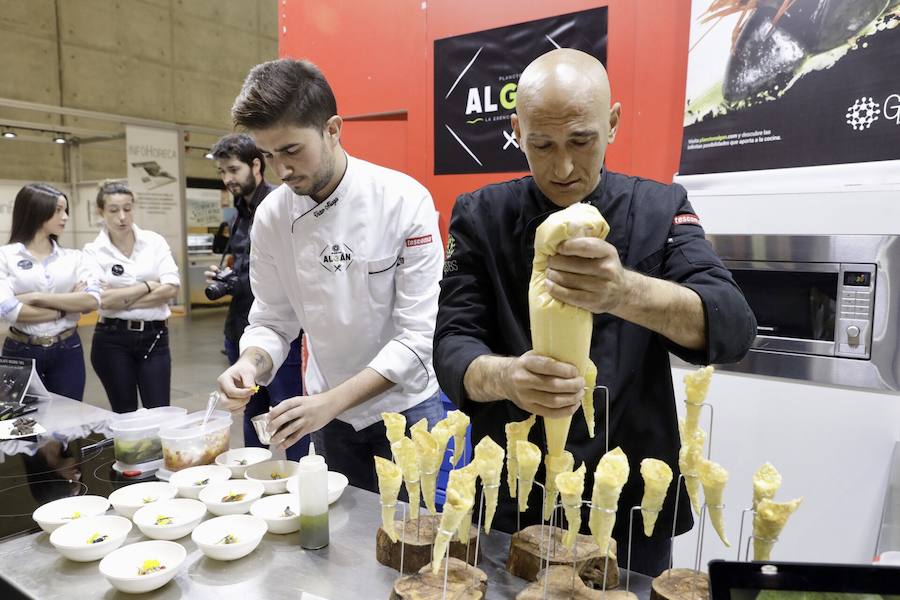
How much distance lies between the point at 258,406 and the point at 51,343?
1.33 m

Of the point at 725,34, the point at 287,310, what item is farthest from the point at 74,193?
the point at 725,34

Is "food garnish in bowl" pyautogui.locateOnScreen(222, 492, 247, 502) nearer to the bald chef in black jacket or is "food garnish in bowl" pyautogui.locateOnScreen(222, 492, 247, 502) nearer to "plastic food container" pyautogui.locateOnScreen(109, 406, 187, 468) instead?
"plastic food container" pyautogui.locateOnScreen(109, 406, 187, 468)

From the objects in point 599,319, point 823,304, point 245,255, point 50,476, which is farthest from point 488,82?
point 50,476

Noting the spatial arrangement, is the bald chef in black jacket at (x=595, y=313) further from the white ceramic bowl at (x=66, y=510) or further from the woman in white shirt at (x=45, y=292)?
the woman in white shirt at (x=45, y=292)

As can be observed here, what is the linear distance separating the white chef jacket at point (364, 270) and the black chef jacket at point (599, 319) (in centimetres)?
46

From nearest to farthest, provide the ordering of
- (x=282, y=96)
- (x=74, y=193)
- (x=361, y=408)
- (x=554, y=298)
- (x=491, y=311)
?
(x=554, y=298) → (x=491, y=311) → (x=282, y=96) → (x=361, y=408) → (x=74, y=193)

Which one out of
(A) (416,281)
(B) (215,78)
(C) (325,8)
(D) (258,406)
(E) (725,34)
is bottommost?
(D) (258,406)

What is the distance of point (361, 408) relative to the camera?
1907 mm

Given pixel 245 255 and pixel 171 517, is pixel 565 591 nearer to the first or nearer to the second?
pixel 171 517

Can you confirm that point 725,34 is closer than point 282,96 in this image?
No

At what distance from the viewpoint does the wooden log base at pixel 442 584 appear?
3.36ft

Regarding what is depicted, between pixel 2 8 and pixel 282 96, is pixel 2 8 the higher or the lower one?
the higher one

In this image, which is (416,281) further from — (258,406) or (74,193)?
(74,193)

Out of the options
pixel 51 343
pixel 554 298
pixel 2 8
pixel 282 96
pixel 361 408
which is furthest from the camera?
pixel 2 8
